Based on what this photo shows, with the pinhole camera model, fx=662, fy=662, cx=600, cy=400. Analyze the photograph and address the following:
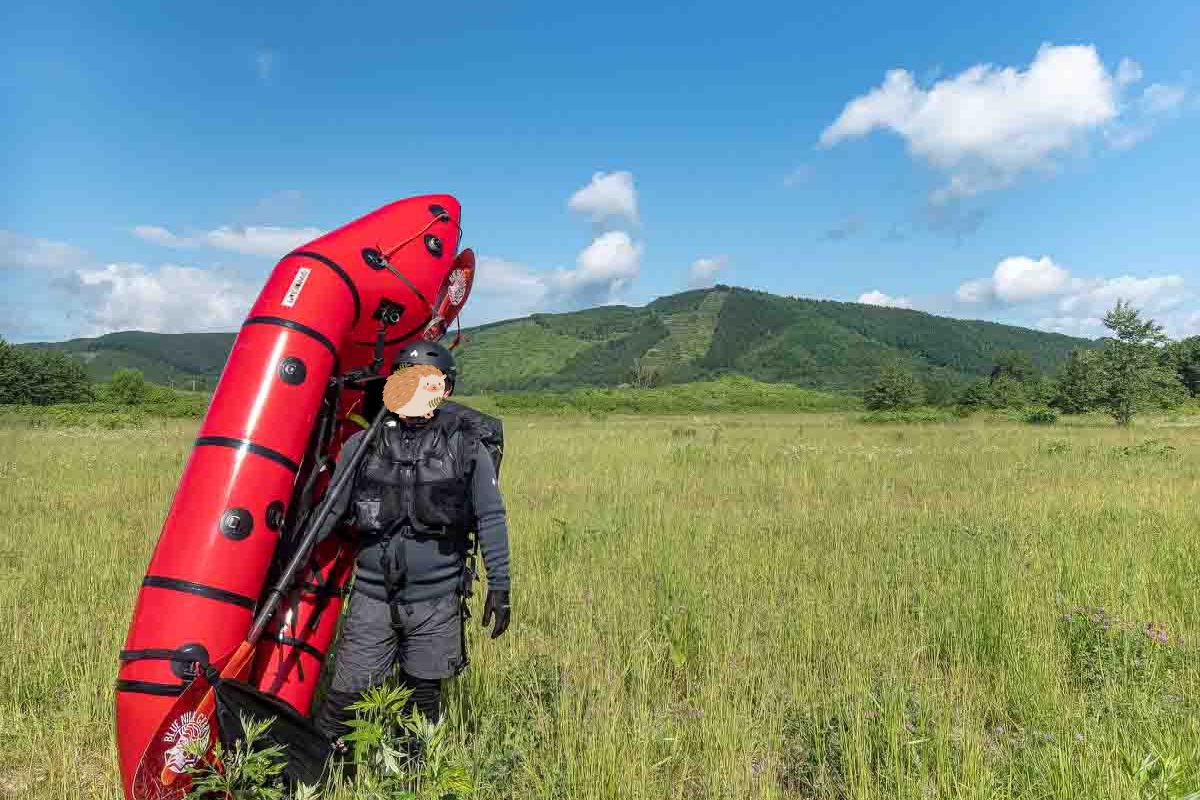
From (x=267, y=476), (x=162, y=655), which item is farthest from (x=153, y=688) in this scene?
(x=267, y=476)

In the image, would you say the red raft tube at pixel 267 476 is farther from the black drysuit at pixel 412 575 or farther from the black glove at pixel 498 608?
the black glove at pixel 498 608

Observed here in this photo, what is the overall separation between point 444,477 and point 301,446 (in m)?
0.88

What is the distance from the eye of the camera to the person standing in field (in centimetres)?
337

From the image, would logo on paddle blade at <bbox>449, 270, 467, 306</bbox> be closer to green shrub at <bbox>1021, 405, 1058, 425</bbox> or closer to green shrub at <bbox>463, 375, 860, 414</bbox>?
green shrub at <bbox>1021, 405, 1058, 425</bbox>

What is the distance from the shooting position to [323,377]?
3707 mm

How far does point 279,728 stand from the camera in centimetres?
304

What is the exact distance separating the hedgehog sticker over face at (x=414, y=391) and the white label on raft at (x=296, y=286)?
78cm

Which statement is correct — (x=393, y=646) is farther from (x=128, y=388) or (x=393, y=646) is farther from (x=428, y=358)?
Answer: (x=128, y=388)

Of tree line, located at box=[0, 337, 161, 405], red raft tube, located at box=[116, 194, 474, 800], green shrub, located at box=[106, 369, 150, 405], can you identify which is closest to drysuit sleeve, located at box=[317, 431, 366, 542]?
red raft tube, located at box=[116, 194, 474, 800]

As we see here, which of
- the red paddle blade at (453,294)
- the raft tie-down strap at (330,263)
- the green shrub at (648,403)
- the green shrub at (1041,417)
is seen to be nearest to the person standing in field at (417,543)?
the raft tie-down strap at (330,263)

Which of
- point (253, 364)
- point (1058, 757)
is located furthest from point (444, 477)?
point (1058, 757)

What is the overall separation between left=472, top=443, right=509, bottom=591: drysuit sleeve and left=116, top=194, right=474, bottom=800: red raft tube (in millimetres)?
1015

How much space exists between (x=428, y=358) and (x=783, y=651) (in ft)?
10.8

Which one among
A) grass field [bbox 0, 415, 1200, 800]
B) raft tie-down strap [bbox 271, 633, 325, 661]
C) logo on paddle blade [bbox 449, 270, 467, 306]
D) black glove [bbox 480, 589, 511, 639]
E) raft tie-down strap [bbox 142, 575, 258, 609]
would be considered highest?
logo on paddle blade [bbox 449, 270, 467, 306]
